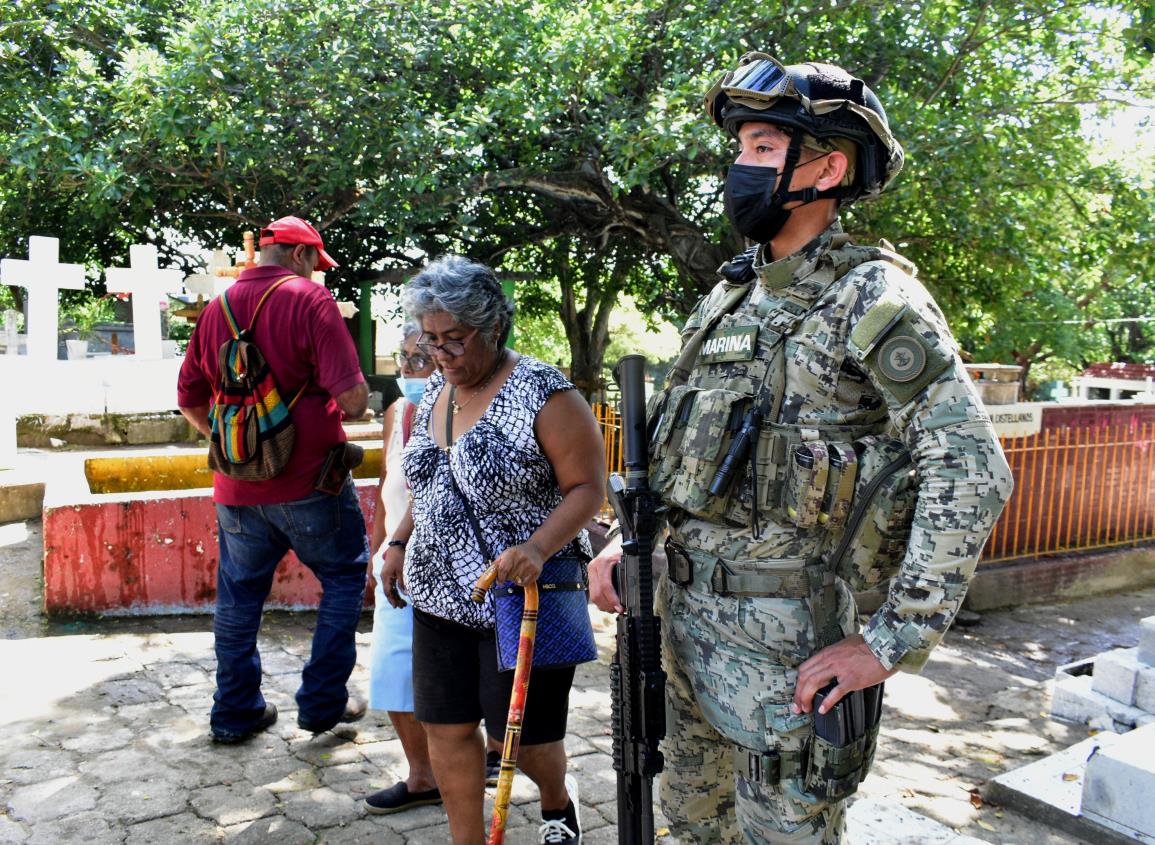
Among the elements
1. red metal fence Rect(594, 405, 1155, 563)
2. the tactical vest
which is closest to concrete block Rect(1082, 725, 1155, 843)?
the tactical vest

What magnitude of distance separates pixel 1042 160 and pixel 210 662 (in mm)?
8114

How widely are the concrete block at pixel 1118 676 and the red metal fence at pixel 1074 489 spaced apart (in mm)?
2469

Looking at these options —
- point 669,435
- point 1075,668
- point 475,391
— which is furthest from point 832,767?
point 1075,668

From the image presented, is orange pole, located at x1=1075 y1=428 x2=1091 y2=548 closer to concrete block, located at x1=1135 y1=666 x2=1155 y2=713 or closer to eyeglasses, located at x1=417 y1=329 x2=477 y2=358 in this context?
concrete block, located at x1=1135 y1=666 x2=1155 y2=713

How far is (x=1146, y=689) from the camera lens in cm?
461

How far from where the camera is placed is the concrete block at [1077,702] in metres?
4.76

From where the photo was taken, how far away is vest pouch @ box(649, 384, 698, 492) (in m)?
2.04

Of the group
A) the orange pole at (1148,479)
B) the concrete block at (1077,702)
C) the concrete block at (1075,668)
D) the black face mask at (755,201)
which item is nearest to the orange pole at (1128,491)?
the orange pole at (1148,479)

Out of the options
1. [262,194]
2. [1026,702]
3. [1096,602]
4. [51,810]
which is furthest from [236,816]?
[262,194]

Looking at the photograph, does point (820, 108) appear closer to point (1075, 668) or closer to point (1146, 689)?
point (1146, 689)

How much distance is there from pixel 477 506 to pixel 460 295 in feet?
1.84

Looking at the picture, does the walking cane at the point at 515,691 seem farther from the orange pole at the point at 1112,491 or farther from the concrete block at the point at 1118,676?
the orange pole at the point at 1112,491

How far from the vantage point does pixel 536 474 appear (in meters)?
2.63

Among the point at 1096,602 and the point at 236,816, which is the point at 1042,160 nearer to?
the point at 1096,602
